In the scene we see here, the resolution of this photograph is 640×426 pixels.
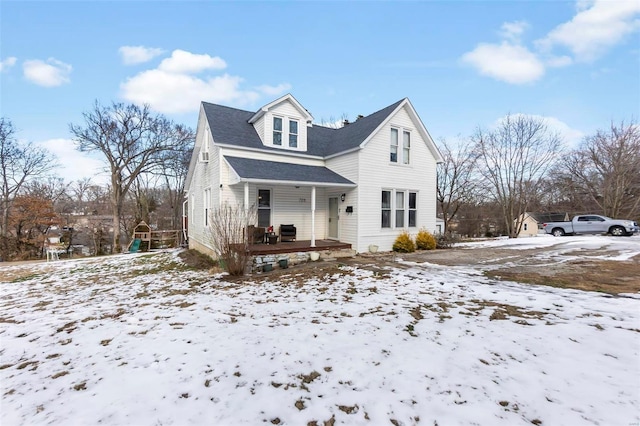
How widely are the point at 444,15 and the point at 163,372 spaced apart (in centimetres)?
1466

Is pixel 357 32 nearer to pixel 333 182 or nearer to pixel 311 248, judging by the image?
pixel 333 182

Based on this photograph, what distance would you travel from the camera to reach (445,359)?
3.18 metres

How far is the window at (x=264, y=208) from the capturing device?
11.5m

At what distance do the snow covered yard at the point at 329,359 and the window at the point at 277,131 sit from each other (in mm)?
8422

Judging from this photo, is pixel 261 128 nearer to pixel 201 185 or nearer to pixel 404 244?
pixel 201 185

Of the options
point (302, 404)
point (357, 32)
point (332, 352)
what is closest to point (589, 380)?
point (332, 352)

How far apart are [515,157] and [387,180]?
1993cm

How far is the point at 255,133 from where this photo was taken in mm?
12812

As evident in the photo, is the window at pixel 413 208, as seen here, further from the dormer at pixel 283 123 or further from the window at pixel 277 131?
the window at pixel 277 131

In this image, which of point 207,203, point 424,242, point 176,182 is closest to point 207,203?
point 207,203

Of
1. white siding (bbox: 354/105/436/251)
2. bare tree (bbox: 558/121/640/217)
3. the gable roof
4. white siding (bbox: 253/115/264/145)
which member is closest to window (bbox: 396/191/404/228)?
white siding (bbox: 354/105/436/251)

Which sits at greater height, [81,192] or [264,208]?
[81,192]

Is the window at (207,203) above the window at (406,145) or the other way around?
the other way around

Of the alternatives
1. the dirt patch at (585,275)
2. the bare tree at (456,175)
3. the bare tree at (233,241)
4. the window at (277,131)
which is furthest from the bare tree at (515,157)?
the bare tree at (233,241)
